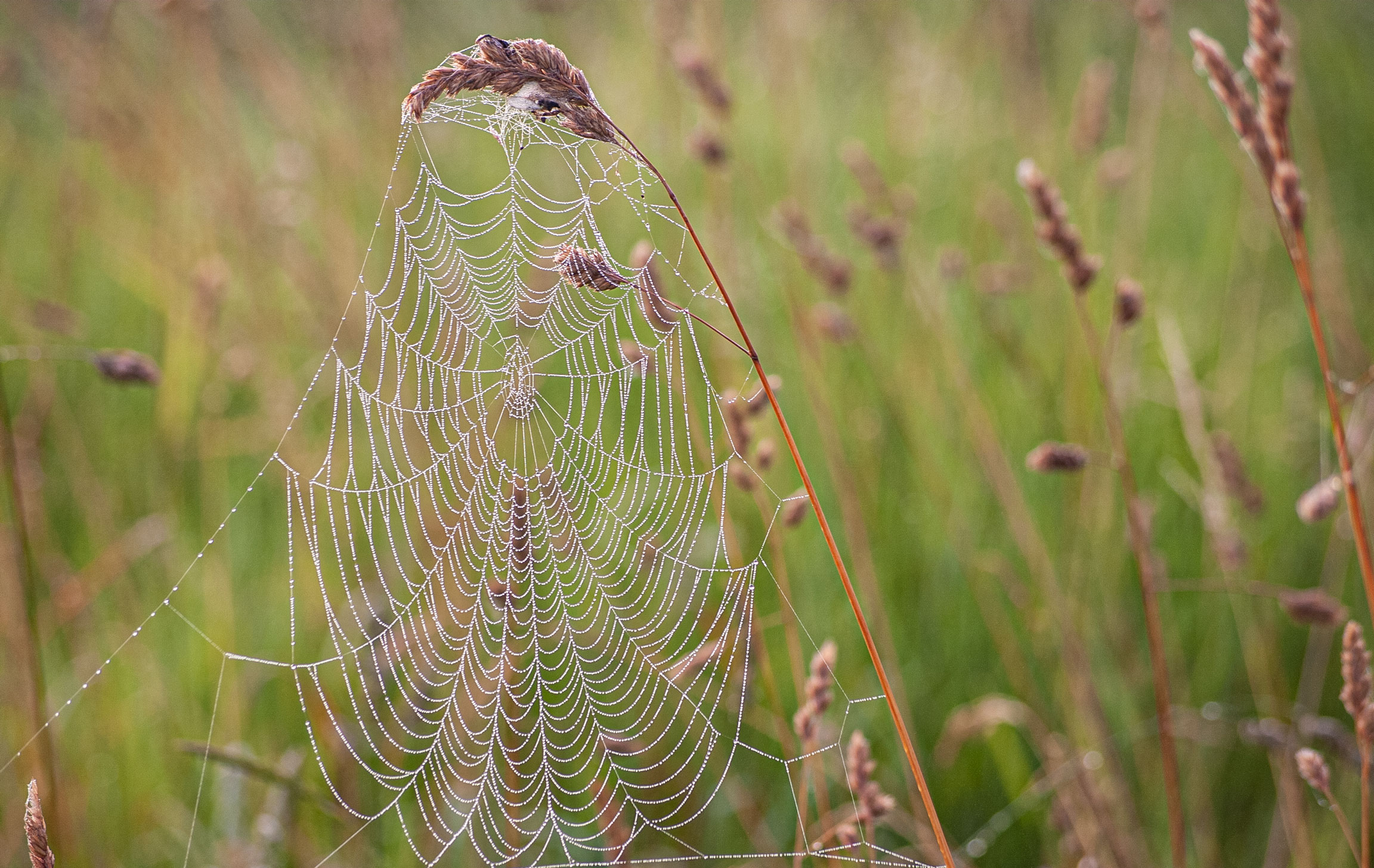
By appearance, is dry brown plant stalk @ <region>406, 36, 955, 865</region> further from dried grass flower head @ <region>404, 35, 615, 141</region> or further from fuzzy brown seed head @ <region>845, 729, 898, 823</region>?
fuzzy brown seed head @ <region>845, 729, 898, 823</region>

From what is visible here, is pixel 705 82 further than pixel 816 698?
Yes

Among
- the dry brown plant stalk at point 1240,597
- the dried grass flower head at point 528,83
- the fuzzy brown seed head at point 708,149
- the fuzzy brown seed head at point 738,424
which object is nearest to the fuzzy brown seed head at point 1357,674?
the dry brown plant stalk at point 1240,597

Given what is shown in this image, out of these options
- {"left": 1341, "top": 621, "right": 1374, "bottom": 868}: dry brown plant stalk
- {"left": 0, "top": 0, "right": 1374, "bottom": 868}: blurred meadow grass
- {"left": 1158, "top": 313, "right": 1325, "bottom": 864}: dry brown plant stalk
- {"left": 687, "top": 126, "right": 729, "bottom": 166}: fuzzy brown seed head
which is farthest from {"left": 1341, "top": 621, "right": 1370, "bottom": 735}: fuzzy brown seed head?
{"left": 687, "top": 126, "right": 729, "bottom": 166}: fuzzy brown seed head

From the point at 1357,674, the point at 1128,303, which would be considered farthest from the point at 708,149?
the point at 1357,674

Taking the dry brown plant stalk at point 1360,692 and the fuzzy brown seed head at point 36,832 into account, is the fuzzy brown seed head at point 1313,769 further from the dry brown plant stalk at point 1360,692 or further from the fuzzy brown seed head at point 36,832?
the fuzzy brown seed head at point 36,832

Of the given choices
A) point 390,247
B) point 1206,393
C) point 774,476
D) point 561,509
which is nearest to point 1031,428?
point 1206,393

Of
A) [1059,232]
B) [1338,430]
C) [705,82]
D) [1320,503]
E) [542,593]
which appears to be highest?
[705,82]

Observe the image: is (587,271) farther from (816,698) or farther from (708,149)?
(708,149)
